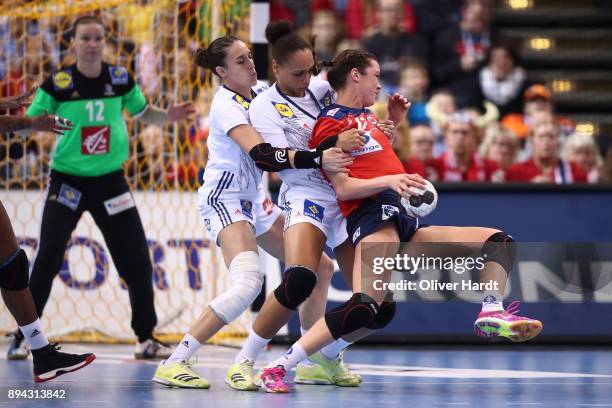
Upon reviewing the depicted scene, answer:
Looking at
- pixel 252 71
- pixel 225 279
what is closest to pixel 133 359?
pixel 225 279

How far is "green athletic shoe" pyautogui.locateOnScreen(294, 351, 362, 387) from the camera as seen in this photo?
580cm

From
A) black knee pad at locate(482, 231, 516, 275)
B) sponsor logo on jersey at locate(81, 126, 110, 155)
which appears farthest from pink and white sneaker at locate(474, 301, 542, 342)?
sponsor logo on jersey at locate(81, 126, 110, 155)

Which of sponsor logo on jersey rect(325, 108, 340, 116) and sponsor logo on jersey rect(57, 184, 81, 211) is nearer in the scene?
sponsor logo on jersey rect(325, 108, 340, 116)

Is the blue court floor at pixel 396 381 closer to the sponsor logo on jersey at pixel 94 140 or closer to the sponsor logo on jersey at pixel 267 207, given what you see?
the sponsor logo on jersey at pixel 267 207

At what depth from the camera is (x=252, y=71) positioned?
580 centimetres

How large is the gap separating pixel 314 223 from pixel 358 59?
852mm

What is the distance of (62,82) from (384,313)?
2854 mm

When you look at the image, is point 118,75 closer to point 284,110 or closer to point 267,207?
point 267,207

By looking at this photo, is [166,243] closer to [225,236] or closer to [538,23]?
[225,236]

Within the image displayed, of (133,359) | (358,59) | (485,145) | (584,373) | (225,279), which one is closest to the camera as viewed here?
(358,59)

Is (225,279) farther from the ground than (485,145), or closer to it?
closer to it

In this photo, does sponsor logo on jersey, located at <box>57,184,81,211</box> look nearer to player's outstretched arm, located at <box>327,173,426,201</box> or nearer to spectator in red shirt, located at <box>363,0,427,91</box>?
player's outstretched arm, located at <box>327,173,426,201</box>

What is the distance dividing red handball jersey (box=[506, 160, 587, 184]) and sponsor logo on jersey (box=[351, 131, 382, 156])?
3720 mm

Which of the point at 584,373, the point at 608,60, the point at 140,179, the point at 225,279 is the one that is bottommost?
the point at 584,373
